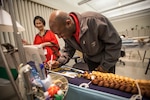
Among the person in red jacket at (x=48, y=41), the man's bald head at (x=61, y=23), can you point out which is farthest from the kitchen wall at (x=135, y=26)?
the man's bald head at (x=61, y=23)

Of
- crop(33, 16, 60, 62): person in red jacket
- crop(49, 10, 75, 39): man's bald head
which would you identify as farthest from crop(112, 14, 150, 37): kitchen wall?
crop(49, 10, 75, 39): man's bald head

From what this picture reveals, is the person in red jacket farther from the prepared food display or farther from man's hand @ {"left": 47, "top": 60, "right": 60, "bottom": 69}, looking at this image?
the prepared food display

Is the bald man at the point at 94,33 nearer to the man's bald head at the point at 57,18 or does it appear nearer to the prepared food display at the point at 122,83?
the man's bald head at the point at 57,18

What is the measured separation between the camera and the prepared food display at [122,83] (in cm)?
51

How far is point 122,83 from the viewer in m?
0.58

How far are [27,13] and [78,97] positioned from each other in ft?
7.24

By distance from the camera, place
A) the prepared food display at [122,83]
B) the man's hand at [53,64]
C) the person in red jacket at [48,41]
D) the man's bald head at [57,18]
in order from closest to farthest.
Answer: the prepared food display at [122,83], the man's bald head at [57,18], the man's hand at [53,64], the person in red jacket at [48,41]

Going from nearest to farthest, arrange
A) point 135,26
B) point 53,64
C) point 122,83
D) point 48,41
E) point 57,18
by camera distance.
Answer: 1. point 122,83
2. point 57,18
3. point 53,64
4. point 48,41
5. point 135,26

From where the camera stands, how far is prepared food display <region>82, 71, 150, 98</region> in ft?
1.67

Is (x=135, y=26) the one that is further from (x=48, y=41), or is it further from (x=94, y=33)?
(x=94, y=33)

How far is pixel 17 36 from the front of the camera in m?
0.41

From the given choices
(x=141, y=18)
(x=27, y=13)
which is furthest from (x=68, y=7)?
(x=141, y=18)

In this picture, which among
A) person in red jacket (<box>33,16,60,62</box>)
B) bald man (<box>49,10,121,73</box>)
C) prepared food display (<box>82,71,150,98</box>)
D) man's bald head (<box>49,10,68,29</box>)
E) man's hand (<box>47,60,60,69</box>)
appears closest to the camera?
prepared food display (<box>82,71,150,98</box>)

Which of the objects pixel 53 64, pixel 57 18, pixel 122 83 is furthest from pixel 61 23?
pixel 122 83
